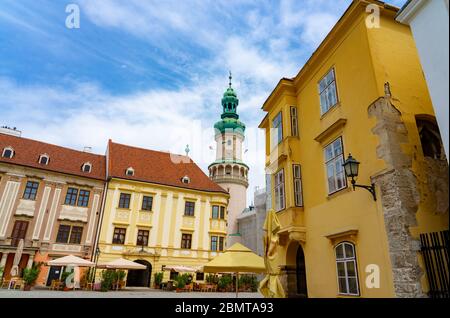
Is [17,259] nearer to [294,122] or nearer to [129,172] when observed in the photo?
[129,172]

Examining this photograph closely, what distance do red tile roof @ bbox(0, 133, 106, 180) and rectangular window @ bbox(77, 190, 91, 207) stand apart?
1.46 metres

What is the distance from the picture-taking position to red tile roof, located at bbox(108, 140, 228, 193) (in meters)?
28.6

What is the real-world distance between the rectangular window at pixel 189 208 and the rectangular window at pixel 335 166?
21.6m

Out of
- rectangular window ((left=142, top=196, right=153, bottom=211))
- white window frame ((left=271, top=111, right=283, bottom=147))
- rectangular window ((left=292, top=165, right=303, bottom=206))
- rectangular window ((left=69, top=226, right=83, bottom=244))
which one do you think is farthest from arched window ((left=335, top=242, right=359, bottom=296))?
rectangular window ((left=69, top=226, right=83, bottom=244))

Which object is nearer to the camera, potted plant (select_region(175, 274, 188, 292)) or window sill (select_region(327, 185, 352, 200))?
window sill (select_region(327, 185, 352, 200))

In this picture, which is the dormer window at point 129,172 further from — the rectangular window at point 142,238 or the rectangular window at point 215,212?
the rectangular window at point 215,212

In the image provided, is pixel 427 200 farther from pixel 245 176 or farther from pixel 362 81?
pixel 245 176

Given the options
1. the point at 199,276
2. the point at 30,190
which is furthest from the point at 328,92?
the point at 30,190

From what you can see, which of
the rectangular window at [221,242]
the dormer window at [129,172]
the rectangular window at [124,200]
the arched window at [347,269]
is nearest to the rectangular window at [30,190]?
the rectangular window at [124,200]

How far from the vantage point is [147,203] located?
27547 mm

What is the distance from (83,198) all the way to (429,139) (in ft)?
84.5

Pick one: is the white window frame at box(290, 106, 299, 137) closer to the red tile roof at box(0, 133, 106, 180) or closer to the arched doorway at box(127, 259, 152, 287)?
the arched doorway at box(127, 259, 152, 287)
